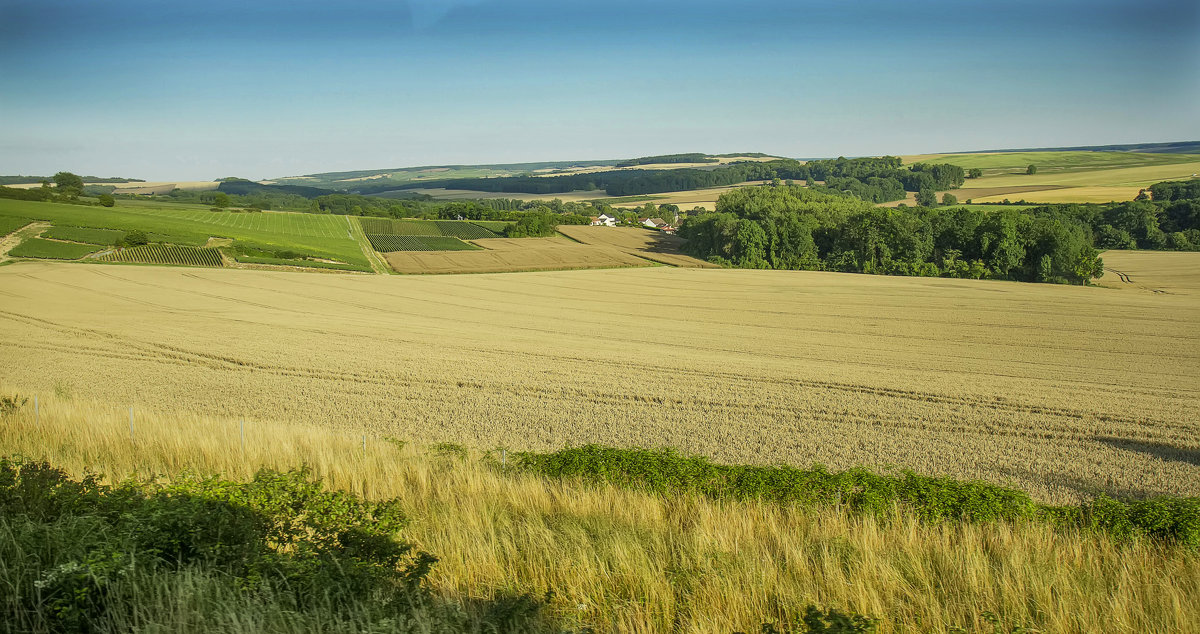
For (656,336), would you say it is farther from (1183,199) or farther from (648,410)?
(1183,199)

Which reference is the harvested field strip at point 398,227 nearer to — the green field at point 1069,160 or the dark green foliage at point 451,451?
the dark green foliage at point 451,451

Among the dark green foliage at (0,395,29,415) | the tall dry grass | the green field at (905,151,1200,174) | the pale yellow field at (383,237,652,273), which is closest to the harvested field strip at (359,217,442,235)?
the pale yellow field at (383,237,652,273)

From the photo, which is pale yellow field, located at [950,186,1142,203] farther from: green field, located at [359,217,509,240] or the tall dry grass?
the tall dry grass

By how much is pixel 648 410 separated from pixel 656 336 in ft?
53.8

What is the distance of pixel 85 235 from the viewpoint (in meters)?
69.4

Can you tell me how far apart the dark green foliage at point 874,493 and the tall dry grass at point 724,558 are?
1.38ft

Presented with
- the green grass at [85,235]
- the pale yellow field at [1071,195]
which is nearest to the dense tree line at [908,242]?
the pale yellow field at [1071,195]

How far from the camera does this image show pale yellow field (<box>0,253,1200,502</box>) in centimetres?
1773

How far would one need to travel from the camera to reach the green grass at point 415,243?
289 ft

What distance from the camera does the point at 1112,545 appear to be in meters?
7.60

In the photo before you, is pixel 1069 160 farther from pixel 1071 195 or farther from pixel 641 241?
pixel 641 241

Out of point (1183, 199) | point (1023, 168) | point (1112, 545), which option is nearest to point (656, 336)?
point (1112, 545)

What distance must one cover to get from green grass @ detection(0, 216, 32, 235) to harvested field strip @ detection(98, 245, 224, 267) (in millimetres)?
11373

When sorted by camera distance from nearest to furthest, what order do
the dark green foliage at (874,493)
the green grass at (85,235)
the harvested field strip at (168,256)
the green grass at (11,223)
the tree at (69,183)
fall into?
the dark green foliage at (874,493) < the harvested field strip at (168,256) < the green grass at (11,223) < the green grass at (85,235) < the tree at (69,183)
